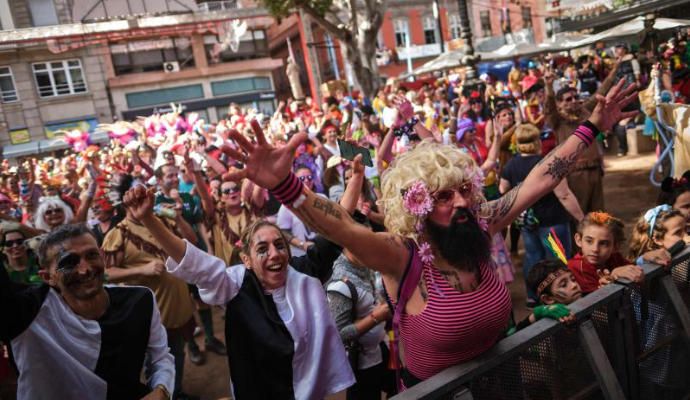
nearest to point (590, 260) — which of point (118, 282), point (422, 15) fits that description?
point (118, 282)

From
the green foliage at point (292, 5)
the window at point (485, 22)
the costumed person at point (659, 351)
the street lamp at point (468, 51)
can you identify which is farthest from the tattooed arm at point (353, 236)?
the window at point (485, 22)

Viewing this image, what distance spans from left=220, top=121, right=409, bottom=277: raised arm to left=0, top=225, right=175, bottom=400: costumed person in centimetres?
102

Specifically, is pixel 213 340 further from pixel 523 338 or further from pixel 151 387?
pixel 523 338

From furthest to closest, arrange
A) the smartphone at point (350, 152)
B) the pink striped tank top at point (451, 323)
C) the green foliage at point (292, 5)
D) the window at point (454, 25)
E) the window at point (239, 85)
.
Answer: the window at point (454, 25)
the window at point (239, 85)
the green foliage at point (292, 5)
the smartphone at point (350, 152)
the pink striped tank top at point (451, 323)

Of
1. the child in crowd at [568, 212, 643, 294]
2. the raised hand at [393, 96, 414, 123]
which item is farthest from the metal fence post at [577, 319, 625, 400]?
the raised hand at [393, 96, 414, 123]

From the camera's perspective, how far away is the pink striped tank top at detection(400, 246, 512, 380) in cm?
171

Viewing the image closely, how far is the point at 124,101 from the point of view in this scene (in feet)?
89.9

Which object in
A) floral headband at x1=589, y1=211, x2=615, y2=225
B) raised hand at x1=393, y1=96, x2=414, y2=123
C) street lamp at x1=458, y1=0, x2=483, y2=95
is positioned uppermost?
street lamp at x1=458, y1=0, x2=483, y2=95

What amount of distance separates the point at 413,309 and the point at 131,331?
4.33 feet

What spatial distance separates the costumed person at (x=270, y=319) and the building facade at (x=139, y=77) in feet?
34.5

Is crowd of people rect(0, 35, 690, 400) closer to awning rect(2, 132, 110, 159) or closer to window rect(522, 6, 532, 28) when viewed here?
awning rect(2, 132, 110, 159)

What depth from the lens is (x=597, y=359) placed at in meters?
1.86

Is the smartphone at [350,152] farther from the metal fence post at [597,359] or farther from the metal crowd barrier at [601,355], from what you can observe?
the metal fence post at [597,359]

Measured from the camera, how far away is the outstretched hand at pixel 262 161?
1.56 metres
